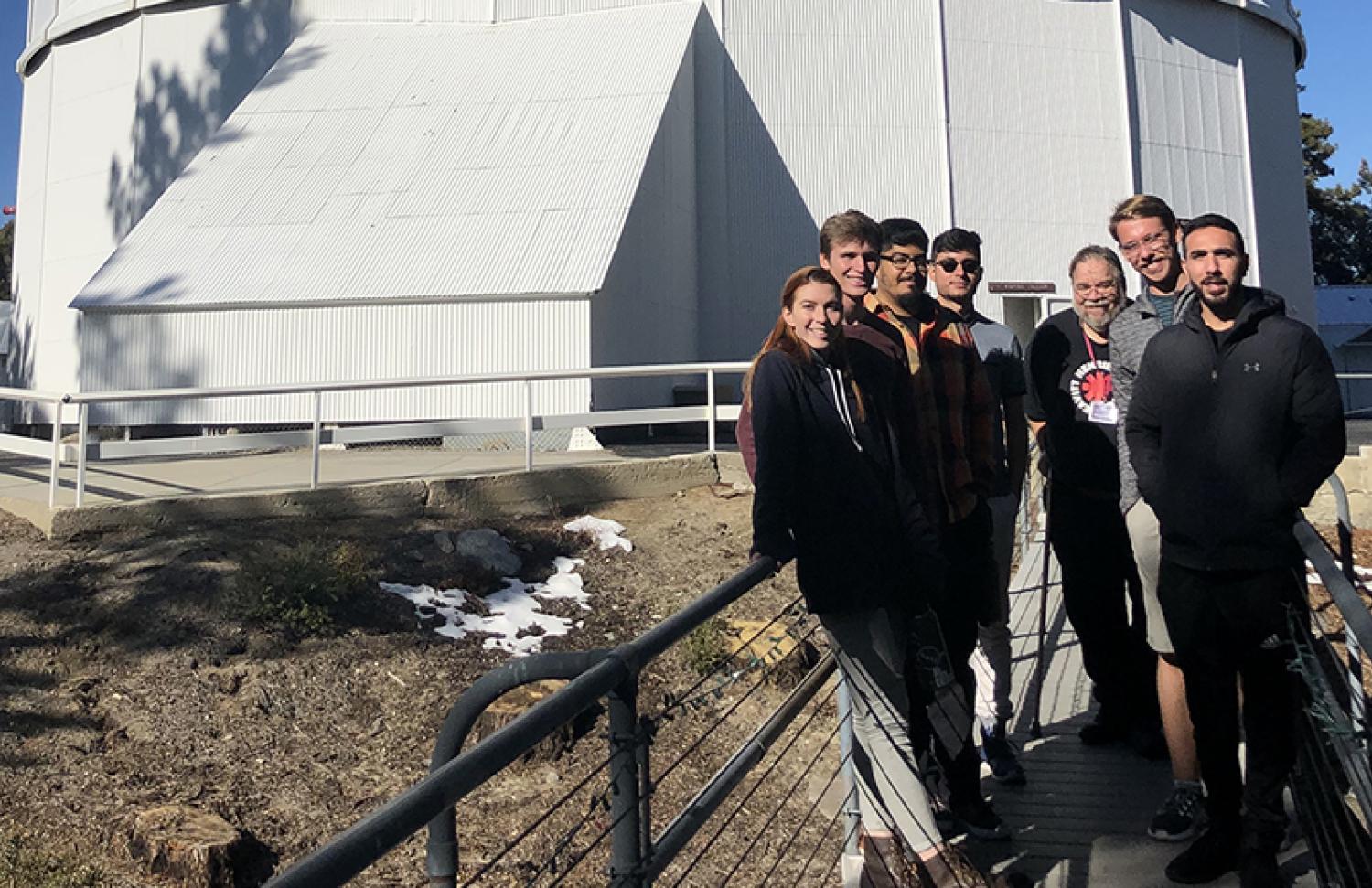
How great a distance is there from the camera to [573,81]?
17016 mm

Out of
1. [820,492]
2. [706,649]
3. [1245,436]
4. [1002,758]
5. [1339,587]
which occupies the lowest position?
[1002,758]

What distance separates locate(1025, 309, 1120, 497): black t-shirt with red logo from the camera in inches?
169

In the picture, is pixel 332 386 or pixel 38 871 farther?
pixel 332 386

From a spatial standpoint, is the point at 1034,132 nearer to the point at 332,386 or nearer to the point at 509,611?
the point at 332,386

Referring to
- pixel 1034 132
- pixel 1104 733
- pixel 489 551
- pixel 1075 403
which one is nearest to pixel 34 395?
pixel 489 551

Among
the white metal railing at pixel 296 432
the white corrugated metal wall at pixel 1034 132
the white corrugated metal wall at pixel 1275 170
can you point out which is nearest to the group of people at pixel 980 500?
the white metal railing at pixel 296 432

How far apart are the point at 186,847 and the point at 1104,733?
3.77 m

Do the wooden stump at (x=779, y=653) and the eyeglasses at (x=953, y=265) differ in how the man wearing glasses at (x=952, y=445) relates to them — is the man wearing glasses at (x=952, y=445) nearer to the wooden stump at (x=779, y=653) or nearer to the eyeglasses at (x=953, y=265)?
the eyeglasses at (x=953, y=265)

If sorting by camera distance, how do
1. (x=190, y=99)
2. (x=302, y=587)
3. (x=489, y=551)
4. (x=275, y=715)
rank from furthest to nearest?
(x=190, y=99) < (x=489, y=551) < (x=302, y=587) < (x=275, y=715)

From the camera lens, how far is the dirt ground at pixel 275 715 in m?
4.88

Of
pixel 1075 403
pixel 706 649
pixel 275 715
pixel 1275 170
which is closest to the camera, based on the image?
pixel 1075 403

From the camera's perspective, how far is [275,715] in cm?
593

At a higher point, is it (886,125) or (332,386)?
(886,125)

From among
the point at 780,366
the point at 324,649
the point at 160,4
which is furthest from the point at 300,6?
the point at 780,366
